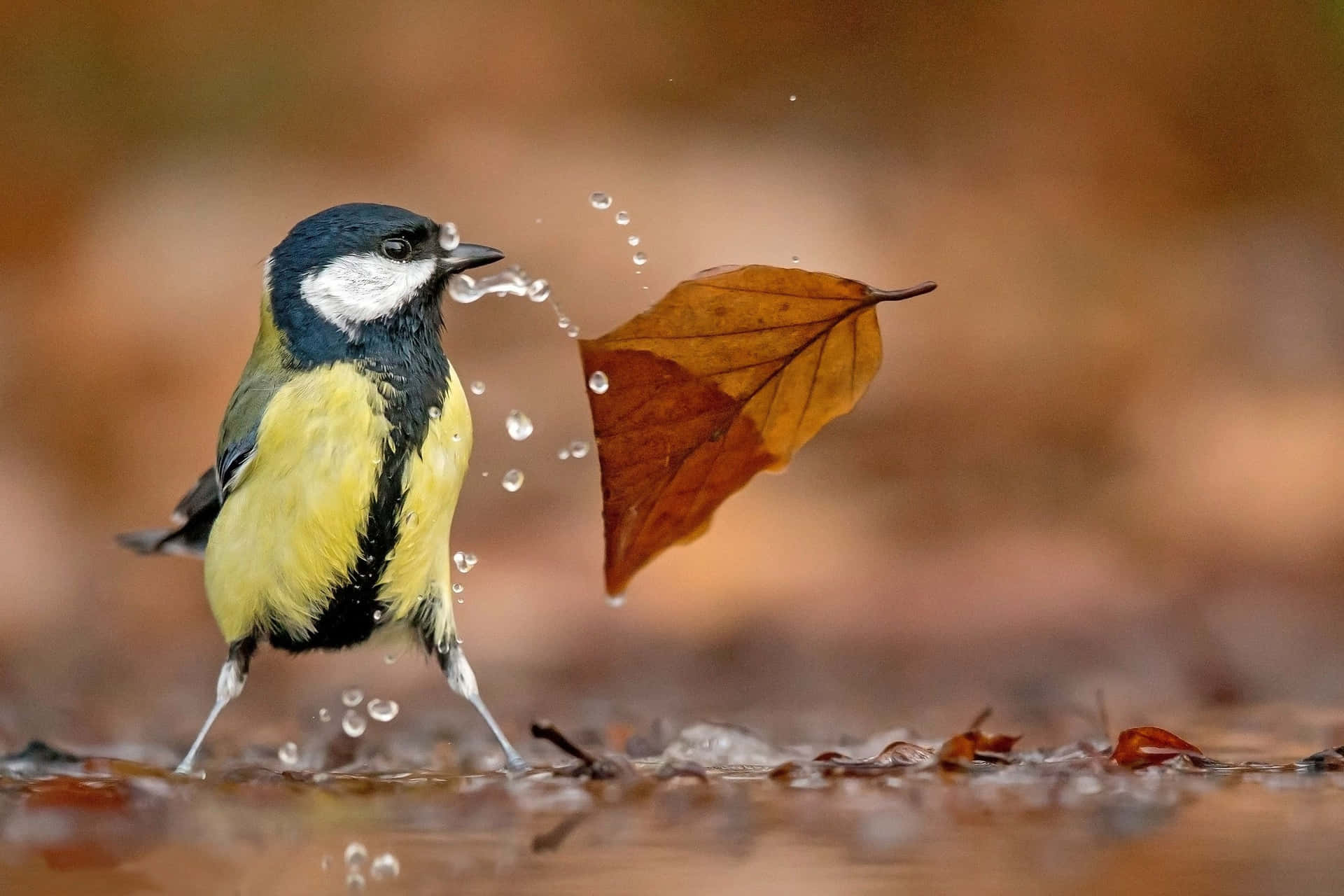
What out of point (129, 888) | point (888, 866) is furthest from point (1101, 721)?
point (129, 888)

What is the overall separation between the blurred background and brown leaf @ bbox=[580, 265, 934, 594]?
0.88 metres

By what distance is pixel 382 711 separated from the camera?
302cm

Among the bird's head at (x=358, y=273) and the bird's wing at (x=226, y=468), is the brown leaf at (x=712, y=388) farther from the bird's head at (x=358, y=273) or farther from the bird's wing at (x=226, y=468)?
the bird's wing at (x=226, y=468)

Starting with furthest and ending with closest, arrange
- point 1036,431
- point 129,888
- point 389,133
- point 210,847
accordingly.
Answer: point 389,133 → point 1036,431 → point 210,847 → point 129,888

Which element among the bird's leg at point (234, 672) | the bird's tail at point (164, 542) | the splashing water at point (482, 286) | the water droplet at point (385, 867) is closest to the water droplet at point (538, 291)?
the splashing water at point (482, 286)

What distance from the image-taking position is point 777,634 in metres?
3.64

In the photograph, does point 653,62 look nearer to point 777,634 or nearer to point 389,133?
point 389,133

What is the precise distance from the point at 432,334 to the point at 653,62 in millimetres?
4256

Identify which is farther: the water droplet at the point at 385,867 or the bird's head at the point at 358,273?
the bird's head at the point at 358,273

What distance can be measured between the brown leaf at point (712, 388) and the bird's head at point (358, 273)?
506 millimetres

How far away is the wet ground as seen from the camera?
117 cm

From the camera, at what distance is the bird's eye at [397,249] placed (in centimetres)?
229

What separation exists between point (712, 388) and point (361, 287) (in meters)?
0.64

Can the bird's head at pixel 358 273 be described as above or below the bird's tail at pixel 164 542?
above
